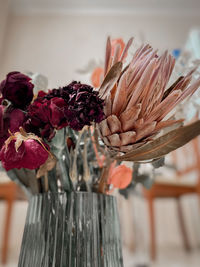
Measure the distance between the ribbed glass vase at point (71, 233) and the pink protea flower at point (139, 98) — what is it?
10 centimetres

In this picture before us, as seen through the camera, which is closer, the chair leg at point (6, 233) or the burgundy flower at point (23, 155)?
the burgundy flower at point (23, 155)

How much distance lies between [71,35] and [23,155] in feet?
9.08

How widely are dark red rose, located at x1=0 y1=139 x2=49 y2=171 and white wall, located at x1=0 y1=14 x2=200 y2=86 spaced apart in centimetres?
223

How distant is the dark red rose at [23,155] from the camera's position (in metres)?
0.23

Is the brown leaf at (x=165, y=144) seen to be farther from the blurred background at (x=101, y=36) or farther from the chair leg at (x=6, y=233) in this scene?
the blurred background at (x=101, y=36)

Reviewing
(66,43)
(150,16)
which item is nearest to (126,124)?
(66,43)

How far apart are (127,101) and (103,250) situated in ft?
0.59

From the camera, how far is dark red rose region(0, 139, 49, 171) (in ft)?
0.77

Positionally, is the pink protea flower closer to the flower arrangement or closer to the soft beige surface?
the flower arrangement

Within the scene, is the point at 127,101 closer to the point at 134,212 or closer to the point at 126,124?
the point at 126,124

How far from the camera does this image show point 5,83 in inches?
10.7

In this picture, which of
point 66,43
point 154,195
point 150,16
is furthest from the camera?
point 150,16

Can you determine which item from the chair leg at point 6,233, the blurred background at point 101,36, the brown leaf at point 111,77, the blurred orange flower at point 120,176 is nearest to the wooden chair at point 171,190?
the blurred background at point 101,36

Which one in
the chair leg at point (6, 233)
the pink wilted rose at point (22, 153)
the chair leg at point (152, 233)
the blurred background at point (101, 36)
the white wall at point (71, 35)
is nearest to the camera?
the pink wilted rose at point (22, 153)
